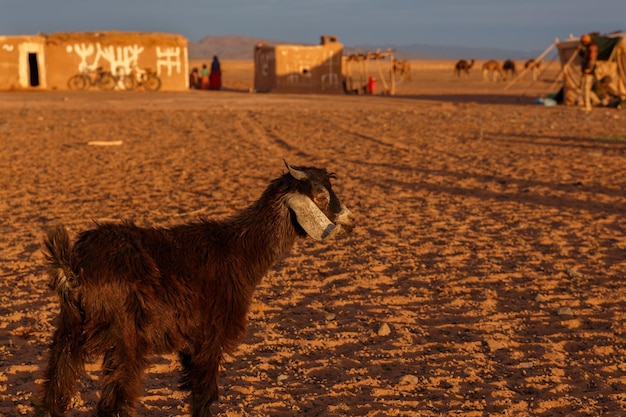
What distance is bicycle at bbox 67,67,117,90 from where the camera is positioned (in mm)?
41406

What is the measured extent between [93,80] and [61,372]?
4008 cm

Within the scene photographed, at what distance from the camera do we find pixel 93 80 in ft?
137

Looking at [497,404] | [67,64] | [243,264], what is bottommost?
[497,404]

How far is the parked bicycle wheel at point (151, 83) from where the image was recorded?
138ft

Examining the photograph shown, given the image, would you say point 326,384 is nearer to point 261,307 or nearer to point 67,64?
point 261,307

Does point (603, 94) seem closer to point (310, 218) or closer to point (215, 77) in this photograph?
point (215, 77)

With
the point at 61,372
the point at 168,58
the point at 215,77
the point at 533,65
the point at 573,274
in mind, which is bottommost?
the point at 573,274

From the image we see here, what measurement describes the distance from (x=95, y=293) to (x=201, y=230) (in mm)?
888

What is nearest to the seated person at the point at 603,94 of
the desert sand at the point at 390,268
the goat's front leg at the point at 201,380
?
the desert sand at the point at 390,268

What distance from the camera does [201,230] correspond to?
14.9 feet

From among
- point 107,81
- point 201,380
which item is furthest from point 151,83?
point 201,380

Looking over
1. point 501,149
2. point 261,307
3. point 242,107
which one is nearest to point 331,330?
point 261,307

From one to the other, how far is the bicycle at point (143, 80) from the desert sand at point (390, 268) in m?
22.4

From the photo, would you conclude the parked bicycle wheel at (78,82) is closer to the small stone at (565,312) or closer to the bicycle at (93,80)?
the bicycle at (93,80)
